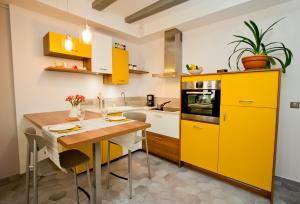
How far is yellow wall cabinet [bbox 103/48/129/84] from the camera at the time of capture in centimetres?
305

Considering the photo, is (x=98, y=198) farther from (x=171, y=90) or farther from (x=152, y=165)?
(x=171, y=90)

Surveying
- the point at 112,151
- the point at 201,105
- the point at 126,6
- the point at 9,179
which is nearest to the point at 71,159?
the point at 112,151

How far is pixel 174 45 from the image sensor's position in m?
3.06

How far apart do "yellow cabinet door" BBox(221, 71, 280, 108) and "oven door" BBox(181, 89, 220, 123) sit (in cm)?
12

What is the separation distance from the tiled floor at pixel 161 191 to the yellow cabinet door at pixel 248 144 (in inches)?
9.3

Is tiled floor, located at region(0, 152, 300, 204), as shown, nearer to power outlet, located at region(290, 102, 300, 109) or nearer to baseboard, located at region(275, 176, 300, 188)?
baseboard, located at region(275, 176, 300, 188)

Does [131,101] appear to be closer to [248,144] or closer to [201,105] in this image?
[201,105]

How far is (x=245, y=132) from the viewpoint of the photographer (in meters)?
1.95

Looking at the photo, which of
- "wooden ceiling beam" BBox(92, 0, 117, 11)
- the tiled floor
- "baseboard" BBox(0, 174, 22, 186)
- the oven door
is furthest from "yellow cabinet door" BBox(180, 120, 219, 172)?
"baseboard" BBox(0, 174, 22, 186)

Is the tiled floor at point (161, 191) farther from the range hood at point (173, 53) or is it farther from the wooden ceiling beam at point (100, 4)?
the wooden ceiling beam at point (100, 4)

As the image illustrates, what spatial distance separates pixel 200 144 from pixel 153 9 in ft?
7.70

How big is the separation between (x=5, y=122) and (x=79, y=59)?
4.77 ft

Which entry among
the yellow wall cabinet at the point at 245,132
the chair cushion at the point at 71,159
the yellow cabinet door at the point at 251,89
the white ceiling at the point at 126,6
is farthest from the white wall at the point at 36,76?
the yellow cabinet door at the point at 251,89

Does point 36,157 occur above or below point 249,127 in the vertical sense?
below
